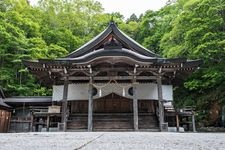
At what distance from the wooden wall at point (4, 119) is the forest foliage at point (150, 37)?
3.36 metres

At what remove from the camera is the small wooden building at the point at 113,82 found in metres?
13.8

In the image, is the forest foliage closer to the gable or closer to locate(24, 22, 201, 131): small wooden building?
locate(24, 22, 201, 131): small wooden building

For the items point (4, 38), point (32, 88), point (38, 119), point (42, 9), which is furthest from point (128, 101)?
point (42, 9)

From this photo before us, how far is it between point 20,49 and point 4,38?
1.55 meters

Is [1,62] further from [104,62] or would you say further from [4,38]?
[104,62]

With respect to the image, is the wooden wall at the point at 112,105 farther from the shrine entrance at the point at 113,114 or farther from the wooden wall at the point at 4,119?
the wooden wall at the point at 4,119

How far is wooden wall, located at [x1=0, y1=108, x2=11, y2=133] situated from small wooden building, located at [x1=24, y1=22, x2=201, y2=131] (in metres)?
4.13

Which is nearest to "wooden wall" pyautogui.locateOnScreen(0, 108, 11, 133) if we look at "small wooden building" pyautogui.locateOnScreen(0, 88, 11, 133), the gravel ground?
"small wooden building" pyautogui.locateOnScreen(0, 88, 11, 133)

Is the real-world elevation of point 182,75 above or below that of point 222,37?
below

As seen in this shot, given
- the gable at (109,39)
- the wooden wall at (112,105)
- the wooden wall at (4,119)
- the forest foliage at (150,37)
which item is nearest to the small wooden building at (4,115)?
the wooden wall at (4,119)

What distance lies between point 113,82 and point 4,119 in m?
8.45

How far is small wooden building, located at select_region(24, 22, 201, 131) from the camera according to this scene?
1376cm

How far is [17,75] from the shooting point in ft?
77.2

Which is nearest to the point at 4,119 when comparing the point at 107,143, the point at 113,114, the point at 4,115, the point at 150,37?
the point at 4,115
